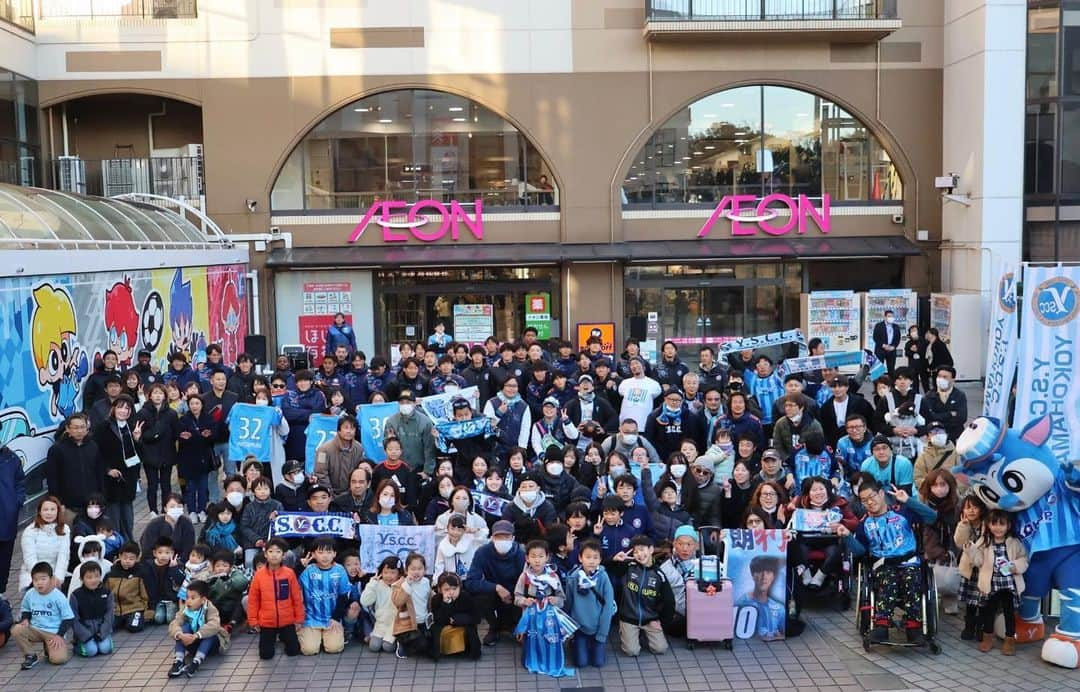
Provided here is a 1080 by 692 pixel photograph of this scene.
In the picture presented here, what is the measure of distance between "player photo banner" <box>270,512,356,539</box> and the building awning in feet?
46.3

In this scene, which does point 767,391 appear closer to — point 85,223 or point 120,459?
point 120,459

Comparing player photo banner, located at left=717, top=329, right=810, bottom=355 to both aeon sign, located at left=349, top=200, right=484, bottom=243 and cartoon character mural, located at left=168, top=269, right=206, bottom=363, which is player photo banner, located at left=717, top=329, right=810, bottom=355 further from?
cartoon character mural, located at left=168, top=269, right=206, bottom=363

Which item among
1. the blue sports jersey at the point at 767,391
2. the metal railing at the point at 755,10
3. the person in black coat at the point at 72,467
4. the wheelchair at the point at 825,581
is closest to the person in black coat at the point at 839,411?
the blue sports jersey at the point at 767,391

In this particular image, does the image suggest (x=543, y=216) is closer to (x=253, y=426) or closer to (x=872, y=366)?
(x=872, y=366)

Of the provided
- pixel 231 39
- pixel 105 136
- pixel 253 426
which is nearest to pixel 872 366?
pixel 253 426

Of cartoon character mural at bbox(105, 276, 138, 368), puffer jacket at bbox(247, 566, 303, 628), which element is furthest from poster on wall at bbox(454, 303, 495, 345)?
puffer jacket at bbox(247, 566, 303, 628)

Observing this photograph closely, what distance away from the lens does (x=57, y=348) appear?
14.5 meters

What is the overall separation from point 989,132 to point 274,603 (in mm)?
19175

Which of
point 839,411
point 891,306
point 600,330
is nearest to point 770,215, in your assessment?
point 891,306

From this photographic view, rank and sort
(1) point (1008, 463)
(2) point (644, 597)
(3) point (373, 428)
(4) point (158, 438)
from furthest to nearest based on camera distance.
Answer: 1. (3) point (373, 428)
2. (4) point (158, 438)
3. (2) point (644, 597)
4. (1) point (1008, 463)

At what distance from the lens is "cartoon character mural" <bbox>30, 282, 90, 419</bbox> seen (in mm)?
14023

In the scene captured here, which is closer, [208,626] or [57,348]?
[208,626]

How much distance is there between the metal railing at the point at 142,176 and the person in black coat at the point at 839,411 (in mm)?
16462

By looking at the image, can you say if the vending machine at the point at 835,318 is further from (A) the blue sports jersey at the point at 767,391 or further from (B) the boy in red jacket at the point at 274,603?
(B) the boy in red jacket at the point at 274,603
